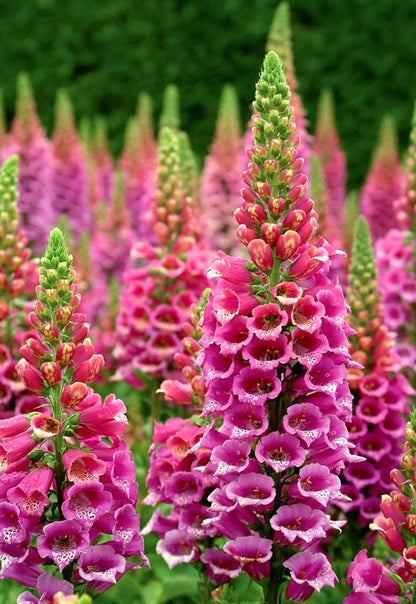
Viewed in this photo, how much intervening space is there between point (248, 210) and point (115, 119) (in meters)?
11.3

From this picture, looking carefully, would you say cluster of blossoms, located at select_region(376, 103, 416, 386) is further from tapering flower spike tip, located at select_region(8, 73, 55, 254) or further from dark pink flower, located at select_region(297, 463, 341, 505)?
tapering flower spike tip, located at select_region(8, 73, 55, 254)

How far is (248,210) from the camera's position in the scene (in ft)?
8.39

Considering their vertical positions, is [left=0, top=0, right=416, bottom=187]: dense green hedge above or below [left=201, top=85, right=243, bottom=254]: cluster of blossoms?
above

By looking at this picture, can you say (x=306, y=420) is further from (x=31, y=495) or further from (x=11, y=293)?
(x=11, y=293)

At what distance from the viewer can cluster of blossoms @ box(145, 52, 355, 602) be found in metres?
2.43

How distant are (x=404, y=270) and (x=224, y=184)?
9.04 ft

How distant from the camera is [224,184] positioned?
7.45m

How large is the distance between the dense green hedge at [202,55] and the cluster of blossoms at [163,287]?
8.45 meters

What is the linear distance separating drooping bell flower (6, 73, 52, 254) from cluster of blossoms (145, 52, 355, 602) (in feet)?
13.9

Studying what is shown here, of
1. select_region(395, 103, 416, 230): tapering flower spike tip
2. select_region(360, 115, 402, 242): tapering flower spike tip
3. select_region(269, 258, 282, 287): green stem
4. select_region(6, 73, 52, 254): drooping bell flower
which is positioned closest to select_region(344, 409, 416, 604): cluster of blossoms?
select_region(269, 258, 282, 287): green stem

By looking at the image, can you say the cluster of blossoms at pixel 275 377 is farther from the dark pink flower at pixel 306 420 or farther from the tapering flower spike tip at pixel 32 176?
the tapering flower spike tip at pixel 32 176


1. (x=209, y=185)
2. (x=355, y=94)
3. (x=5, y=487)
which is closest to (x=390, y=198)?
(x=209, y=185)

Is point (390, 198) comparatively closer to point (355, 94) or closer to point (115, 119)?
point (355, 94)

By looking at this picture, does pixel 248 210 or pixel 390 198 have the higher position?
pixel 390 198
